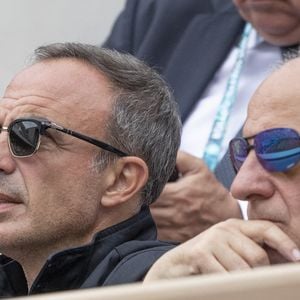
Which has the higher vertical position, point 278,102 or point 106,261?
point 278,102

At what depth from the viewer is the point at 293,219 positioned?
1615 mm

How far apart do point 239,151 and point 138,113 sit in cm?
42

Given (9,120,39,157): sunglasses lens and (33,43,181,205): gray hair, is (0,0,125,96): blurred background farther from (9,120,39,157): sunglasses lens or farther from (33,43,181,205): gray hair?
(9,120,39,157): sunglasses lens

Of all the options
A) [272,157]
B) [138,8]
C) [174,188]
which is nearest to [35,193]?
[272,157]

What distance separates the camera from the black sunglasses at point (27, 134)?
202 cm

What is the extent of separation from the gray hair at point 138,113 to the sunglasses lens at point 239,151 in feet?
1.22

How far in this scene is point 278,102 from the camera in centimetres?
166

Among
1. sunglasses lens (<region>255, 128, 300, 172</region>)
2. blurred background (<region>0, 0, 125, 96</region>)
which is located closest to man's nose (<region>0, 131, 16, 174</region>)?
sunglasses lens (<region>255, 128, 300, 172</region>)

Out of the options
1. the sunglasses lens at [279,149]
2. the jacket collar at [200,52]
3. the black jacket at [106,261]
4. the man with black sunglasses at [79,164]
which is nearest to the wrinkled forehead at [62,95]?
the man with black sunglasses at [79,164]

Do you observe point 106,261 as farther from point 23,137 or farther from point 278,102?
point 278,102

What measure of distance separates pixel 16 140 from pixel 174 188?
76cm

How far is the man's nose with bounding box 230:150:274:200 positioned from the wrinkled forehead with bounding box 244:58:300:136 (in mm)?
60

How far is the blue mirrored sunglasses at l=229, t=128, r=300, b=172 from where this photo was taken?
63.7 inches

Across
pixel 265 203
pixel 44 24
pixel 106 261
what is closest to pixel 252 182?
pixel 265 203
